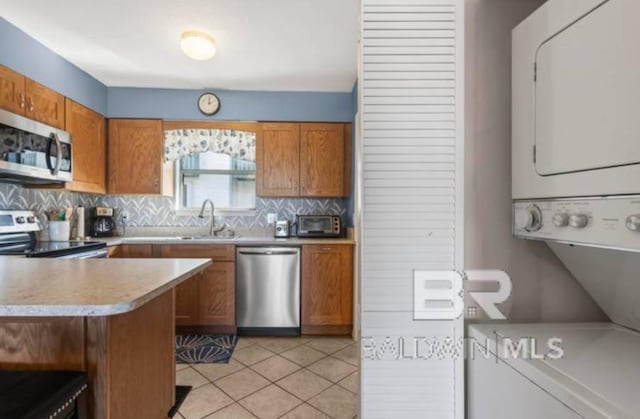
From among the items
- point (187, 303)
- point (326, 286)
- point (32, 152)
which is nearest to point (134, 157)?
point (32, 152)

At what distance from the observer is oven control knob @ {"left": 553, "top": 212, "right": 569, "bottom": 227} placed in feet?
3.04

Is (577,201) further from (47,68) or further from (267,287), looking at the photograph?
(47,68)

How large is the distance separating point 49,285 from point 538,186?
1613 millimetres

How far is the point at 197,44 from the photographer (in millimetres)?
2314

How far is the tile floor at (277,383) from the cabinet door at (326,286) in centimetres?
24

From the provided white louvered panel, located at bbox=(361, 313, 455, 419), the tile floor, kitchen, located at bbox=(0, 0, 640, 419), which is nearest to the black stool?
kitchen, located at bbox=(0, 0, 640, 419)

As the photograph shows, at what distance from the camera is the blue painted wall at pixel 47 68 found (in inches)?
89.8

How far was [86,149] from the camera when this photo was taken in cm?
303

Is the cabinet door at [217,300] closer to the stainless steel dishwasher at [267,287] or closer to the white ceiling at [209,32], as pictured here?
the stainless steel dishwasher at [267,287]

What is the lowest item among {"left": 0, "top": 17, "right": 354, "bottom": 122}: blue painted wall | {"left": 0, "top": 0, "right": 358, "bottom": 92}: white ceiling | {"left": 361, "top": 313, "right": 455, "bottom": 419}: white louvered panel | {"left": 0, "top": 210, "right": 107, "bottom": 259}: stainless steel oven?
{"left": 361, "top": 313, "right": 455, "bottom": 419}: white louvered panel

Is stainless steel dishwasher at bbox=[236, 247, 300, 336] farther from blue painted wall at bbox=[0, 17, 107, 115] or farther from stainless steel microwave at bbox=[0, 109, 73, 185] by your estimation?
blue painted wall at bbox=[0, 17, 107, 115]

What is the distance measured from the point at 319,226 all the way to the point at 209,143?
4.90 feet

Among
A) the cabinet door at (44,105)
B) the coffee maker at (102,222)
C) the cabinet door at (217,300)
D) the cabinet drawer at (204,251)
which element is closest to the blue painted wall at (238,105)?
the cabinet door at (44,105)

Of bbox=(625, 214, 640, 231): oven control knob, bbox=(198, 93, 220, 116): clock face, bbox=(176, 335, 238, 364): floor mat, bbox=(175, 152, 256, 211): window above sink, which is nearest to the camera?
A: bbox=(625, 214, 640, 231): oven control knob
